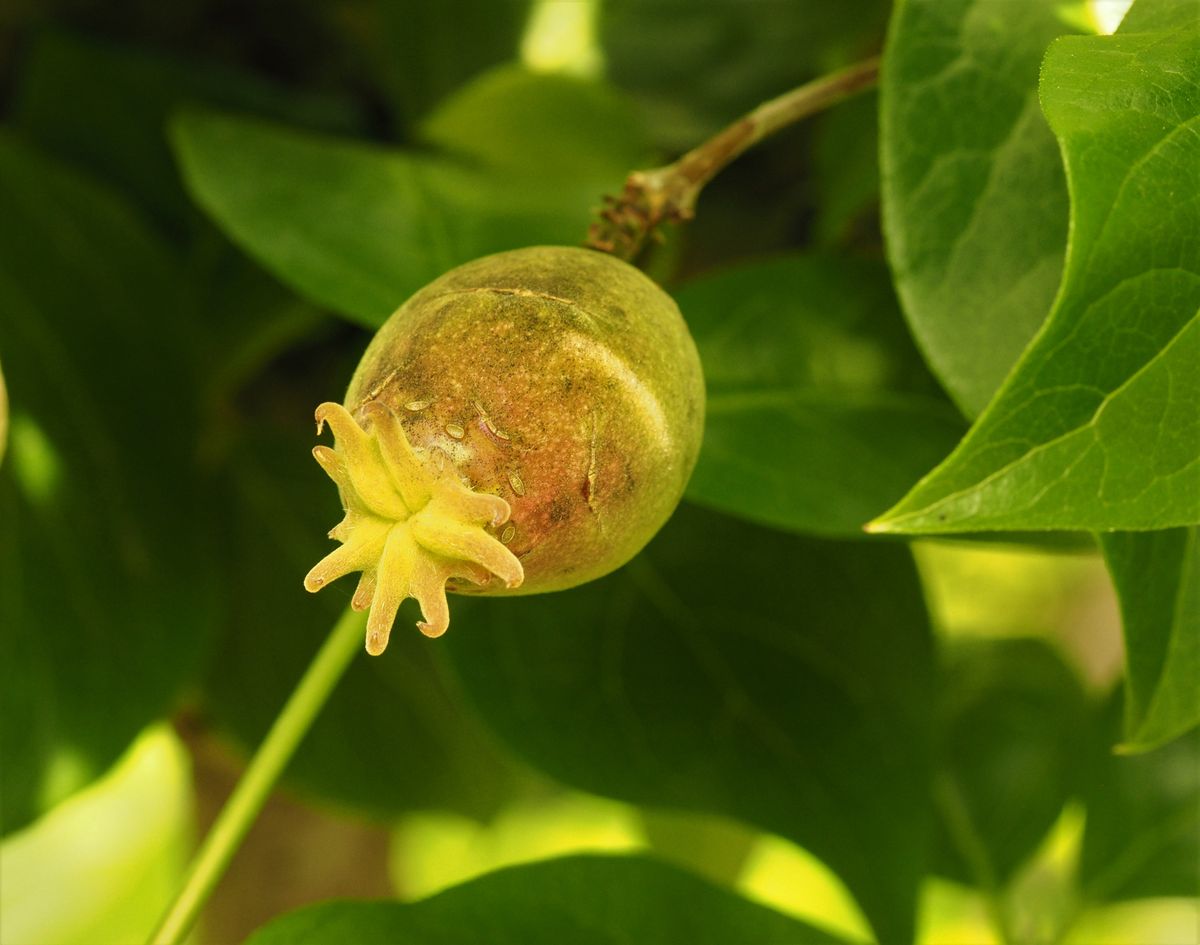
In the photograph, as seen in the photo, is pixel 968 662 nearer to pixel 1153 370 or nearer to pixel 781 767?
pixel 781 767

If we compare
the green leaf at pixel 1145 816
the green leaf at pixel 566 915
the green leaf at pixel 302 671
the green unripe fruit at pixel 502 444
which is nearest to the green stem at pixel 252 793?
the green leaf at pixel 566 915

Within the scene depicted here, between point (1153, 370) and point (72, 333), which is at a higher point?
point (72, 333)

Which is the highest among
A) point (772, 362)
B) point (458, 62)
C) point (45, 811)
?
point (458, 62)

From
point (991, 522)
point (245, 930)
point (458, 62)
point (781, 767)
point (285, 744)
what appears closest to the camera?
point (991, 522)

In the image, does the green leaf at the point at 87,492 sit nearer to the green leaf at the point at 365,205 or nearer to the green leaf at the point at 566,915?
the green leaf at the point at 365,205

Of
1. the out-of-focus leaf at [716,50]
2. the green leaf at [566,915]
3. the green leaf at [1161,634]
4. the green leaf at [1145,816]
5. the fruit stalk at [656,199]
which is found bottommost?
the green leaf at [566,915]

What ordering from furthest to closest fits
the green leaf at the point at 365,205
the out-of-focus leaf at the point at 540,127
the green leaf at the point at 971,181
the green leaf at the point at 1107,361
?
the out-of-focus leaf at the point at 540,127, the green leaf at the point at 365,205, the green leaf at the point at 971,181, the green leaf at the point at 1107,361

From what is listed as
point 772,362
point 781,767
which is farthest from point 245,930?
point 772,362
